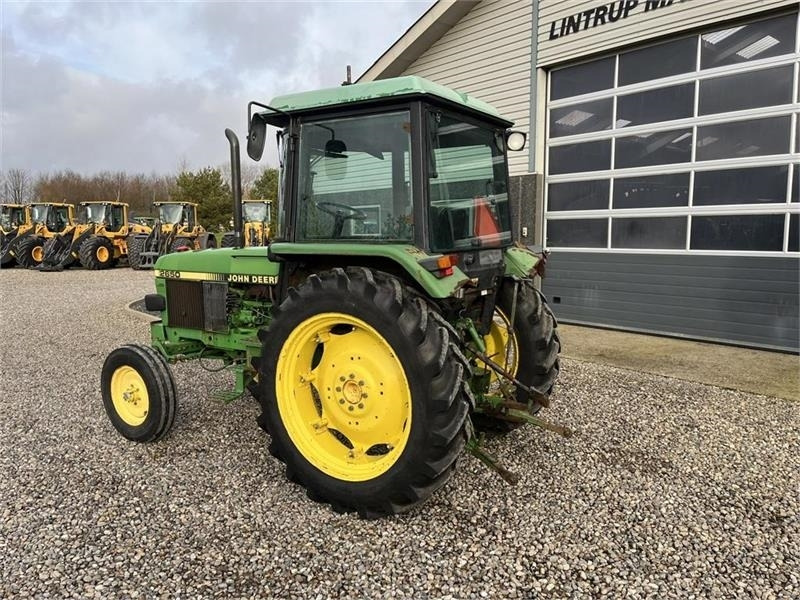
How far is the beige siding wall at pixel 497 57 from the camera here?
26.7ft

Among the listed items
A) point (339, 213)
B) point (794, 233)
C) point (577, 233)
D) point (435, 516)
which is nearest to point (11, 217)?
point (577, 233)

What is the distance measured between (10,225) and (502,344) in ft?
80.5

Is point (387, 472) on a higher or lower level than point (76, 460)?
higher

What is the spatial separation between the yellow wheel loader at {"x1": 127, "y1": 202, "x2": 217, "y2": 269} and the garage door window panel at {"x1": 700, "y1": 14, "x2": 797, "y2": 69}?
49.6 ft

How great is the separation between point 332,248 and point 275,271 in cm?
80

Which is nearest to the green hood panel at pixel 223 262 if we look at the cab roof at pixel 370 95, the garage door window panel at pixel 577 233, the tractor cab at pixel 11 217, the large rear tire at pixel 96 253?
the cab roof at pixel 370 95

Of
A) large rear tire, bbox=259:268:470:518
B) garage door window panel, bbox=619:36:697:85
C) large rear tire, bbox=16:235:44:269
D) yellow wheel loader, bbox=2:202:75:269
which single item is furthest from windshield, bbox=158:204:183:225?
large rear tire, bbox=259:268:470:518

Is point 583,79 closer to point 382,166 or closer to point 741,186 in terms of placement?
point 741,186

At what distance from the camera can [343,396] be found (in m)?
3.09

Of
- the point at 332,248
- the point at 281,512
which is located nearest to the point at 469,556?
the point at 281,512

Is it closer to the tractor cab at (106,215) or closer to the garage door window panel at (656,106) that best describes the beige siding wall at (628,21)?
the garage door window panel at (656,106)

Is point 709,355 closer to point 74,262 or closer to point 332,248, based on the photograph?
point 332,248

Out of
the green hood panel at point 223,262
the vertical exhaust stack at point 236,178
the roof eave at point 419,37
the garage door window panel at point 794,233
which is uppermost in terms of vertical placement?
the roof eave at point 419,37

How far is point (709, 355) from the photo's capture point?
6.28 metres
